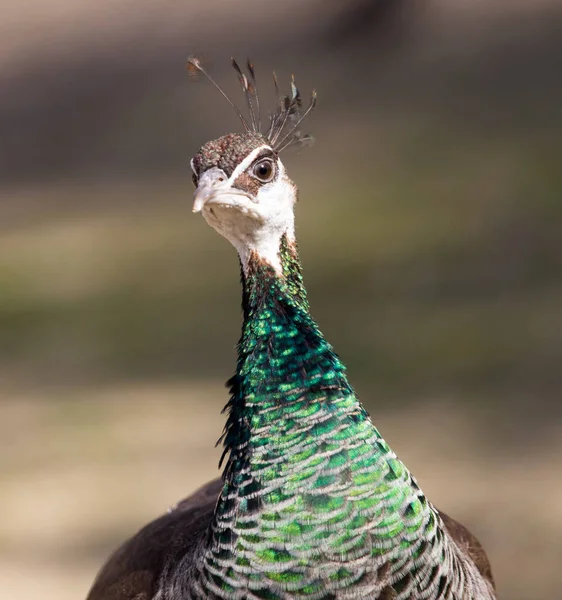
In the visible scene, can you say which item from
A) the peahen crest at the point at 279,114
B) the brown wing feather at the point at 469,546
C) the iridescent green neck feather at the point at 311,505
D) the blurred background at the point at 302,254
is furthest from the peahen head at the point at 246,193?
the brown wing feather at the point at 469,546

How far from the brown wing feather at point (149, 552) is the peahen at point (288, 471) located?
0.57 ft

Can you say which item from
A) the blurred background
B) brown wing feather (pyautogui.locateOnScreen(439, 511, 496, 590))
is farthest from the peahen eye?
brown wing feather (pyautogui.locateOnScreen(439, 511, 496, 590))

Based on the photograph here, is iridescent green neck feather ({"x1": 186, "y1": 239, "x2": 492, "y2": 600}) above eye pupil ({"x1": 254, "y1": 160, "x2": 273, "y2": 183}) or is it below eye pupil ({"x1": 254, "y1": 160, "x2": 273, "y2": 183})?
below

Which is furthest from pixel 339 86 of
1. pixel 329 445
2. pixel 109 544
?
pixel 329 445

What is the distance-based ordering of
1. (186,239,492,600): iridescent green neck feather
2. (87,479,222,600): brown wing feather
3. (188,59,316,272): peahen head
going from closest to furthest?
(186,239,492,600): iridescent green neck feather, (188,59,316,272): peahen head, (87,479,222,600): brown wing feather

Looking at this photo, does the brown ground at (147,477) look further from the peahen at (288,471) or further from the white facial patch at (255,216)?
the white facial patch at (255,216)

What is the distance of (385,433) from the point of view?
5445mm

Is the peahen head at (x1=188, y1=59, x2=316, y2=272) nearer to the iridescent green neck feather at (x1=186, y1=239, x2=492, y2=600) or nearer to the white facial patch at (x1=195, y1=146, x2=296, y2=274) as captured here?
the white facial patch at (x1=195, y1=146, x2=296, y2=274)

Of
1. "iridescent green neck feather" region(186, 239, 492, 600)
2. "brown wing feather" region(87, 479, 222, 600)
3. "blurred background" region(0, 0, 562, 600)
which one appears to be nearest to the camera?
"iridescent green neck feather" region(186, 239, 492, 600)

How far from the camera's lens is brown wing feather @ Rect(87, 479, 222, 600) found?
2.90 metres

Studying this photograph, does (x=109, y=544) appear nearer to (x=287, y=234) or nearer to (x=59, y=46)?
(x=287, y=234)

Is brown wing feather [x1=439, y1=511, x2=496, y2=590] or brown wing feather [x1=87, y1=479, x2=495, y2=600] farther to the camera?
brown wing feather [x1=439, y1=511, x2=496, y2=590]

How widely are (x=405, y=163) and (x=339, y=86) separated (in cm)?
186

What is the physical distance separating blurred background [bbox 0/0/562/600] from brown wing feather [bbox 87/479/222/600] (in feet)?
4.80
